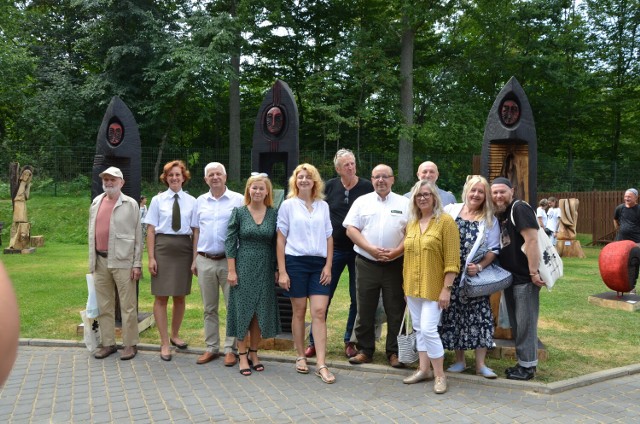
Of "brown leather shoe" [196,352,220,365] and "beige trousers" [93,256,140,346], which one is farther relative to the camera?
"beige trousers" [93,256,140,346]

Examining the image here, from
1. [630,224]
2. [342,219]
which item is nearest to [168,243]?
[342,219]

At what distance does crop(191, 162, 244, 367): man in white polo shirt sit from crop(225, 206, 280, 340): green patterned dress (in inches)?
10.5

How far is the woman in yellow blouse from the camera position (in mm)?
4836

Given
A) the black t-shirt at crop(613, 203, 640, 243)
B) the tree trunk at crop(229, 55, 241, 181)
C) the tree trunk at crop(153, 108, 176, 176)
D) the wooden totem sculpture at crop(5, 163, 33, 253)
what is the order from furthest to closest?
1. the tree trunk at crop(229, 55, 241, 181)
2. the tree trunk at crop(153, 108, 176, 176)
3. the wooden totem sculpture at crop(5, 163, 33, 253)
4. the black t-shirt at crop(613, 203, 640, 243)

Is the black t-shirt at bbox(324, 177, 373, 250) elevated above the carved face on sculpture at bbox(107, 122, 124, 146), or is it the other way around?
the carved face on sculpture at bbox(107, 122, 124, 146)

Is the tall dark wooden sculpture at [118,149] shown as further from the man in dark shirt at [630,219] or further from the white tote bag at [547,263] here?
the man in dark shirt at [630,219]

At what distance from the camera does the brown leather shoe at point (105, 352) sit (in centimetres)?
576

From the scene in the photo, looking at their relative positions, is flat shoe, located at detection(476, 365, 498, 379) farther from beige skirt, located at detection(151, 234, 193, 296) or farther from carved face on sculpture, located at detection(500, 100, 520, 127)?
beige skirt, located at detection(151, 234, 193, 296)

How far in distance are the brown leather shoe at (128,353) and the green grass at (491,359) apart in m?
0.53

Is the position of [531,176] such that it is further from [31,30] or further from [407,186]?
[31,30]

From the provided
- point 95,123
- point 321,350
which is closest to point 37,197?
point 95,123

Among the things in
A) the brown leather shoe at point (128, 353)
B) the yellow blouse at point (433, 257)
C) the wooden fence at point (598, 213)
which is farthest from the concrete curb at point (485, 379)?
the wooden fence at point (598, 213)

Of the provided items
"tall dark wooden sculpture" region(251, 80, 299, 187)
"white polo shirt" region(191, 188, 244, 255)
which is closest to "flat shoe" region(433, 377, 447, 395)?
"white polo shirt" region(191, 188, 244, 255)

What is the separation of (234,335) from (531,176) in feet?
11.6
